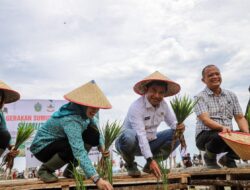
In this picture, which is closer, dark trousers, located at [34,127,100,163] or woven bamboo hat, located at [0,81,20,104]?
dark trousers, located at [34,127,100,163]

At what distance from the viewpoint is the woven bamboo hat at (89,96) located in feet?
9.71

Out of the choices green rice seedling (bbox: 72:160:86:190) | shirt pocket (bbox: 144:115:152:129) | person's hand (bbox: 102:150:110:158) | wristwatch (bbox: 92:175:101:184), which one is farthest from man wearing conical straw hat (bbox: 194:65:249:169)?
green rice seedling (bbox: 72:160:86:190)

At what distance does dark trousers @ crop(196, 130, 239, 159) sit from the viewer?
379 centimetres

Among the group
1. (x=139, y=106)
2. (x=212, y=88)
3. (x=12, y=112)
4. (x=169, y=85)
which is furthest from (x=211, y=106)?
(x=12, y=112)

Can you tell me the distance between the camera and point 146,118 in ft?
11.9

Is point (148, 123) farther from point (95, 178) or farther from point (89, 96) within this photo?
point (95, 178)

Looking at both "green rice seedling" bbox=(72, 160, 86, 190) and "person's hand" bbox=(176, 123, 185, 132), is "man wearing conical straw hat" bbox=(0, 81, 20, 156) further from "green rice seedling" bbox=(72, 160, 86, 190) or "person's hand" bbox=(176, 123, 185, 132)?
"person's hand" bbox=(176, 123, 185, 132)

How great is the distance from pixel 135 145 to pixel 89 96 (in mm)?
793

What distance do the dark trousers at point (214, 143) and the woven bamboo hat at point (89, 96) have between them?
1347 mm

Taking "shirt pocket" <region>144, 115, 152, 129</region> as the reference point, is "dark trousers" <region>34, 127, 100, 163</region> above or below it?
below

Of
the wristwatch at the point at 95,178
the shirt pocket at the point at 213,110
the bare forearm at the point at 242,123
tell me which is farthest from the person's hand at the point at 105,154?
the bare forearm at the point at 242,123

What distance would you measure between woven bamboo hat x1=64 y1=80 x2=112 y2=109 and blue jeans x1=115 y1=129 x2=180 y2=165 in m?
0.62

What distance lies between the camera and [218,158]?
4.11 m

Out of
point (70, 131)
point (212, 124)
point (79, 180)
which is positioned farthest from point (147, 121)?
point (79, 180)
